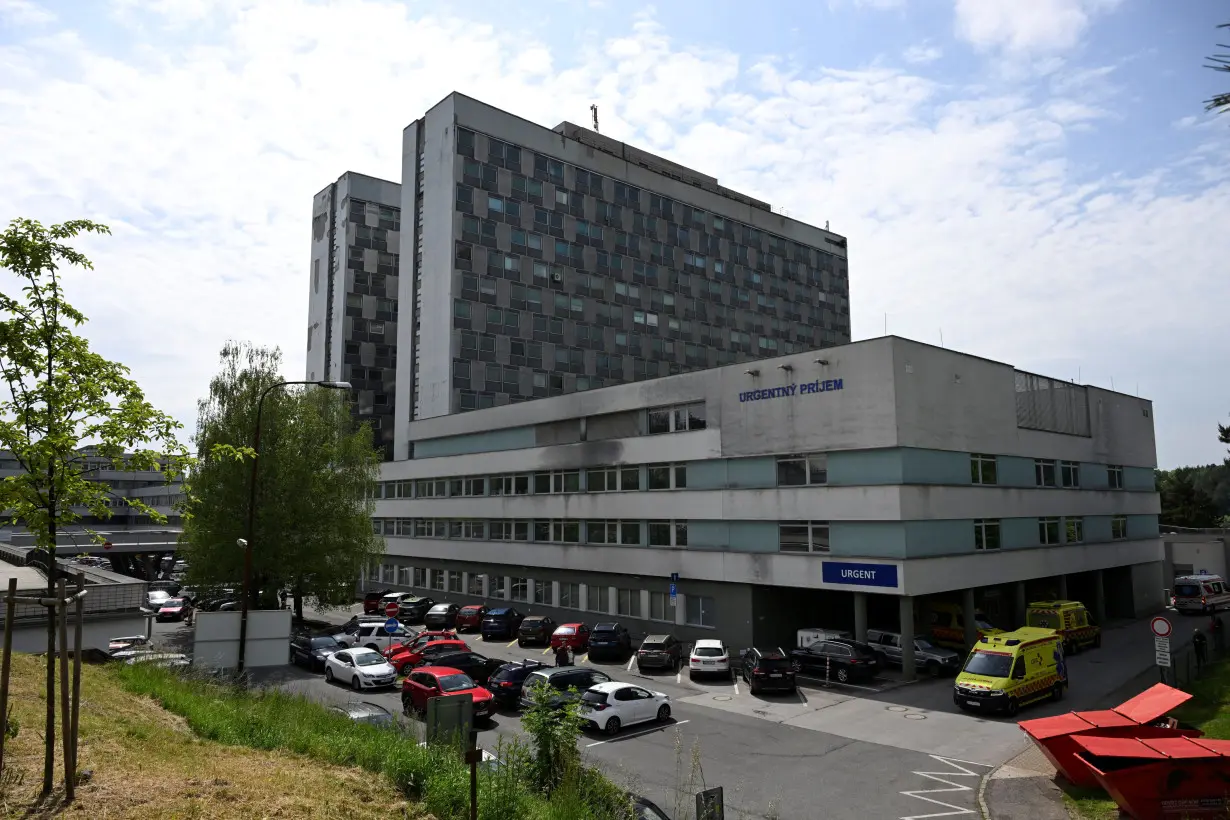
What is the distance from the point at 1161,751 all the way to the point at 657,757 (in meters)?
11.0

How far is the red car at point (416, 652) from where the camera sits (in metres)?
32.1

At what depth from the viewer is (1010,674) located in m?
24.4

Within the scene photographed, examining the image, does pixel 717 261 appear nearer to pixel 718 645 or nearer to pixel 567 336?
pixel 567 336

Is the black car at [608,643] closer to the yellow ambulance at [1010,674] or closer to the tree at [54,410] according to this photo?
the yellow ambulance at [1010,674]

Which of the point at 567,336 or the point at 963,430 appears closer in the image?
the point at 963,430

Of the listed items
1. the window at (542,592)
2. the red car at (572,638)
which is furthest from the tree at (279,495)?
the red car at (572,638)

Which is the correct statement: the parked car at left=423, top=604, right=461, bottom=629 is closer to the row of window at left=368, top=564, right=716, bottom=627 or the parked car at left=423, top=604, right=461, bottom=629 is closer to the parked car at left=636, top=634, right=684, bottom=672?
the row of window at left=368, top=564, right=716, bottom=627

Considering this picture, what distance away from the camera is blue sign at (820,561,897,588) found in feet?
98.5

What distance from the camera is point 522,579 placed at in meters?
49.1

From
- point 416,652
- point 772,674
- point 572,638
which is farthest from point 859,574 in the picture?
point 416,652

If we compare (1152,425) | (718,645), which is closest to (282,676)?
(718,645)

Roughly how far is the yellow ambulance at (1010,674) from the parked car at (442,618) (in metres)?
28.7

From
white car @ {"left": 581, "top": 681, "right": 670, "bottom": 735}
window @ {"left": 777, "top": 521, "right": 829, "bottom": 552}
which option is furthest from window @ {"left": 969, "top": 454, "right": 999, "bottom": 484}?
white car @ {"left": 581, "top": 681, "right": 670, "bottom": 735}

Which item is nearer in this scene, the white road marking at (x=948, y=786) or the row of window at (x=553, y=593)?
the white road marking at (x=948, y=786)
